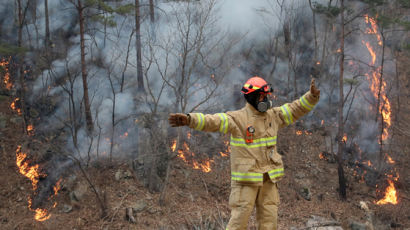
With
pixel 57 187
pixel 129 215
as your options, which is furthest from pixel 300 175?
pixel 57 187

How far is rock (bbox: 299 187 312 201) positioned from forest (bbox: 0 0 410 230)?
53 mm

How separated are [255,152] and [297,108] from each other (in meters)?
0.75

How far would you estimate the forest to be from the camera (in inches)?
410

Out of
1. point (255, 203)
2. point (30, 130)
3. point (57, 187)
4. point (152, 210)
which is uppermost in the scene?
point (30, 130)

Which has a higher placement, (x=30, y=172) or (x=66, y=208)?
(x=30, y=172)

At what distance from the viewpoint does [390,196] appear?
12.0 metres

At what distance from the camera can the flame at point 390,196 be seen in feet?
38.9

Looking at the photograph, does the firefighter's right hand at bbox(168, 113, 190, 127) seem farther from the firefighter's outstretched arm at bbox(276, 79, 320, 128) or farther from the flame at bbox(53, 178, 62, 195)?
the flame at bbox(53, 178, 62, 195)

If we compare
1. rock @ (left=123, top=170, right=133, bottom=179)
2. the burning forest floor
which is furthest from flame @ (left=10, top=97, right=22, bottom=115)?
rock @ (left=123, top=170, right=133, bottom=179)

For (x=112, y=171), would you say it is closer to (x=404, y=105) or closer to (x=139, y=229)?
(x=139, y=229)

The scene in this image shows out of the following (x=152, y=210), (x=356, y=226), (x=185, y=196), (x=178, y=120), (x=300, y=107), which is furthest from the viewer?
(x=185, y=196)

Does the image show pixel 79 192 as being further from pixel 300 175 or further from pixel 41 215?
pixel 300 175

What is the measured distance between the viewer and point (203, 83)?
1340 centimetres

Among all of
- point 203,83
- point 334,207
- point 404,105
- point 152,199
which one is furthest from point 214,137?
point 404,105
